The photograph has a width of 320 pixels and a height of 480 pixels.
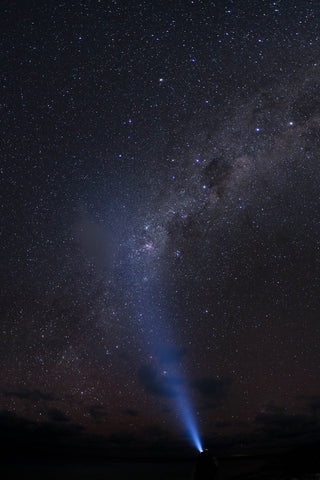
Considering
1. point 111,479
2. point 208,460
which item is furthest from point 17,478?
point 208,460

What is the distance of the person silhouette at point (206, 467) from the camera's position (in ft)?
21.6

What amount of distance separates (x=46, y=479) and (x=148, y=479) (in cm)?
4247

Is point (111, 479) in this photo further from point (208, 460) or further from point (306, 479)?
point (208, 460)

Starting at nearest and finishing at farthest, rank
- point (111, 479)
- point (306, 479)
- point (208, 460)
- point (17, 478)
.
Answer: point (208, 460) < point (306, 479) < point (17, 478) < point (111, 479)

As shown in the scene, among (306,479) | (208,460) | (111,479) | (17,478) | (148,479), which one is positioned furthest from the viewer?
(148,479)

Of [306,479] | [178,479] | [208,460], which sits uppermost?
[208,460]

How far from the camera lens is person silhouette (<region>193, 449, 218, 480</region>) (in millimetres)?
6582

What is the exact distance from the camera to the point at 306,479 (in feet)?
92.2

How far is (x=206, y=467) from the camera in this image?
659cm

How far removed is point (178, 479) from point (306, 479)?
10537cm

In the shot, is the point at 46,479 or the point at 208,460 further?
the point at 46,479

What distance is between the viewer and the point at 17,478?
9712 cm

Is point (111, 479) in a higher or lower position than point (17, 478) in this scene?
lower

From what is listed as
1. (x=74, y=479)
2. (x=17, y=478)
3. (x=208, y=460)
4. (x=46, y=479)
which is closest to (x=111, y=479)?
(x=74, y=479)
